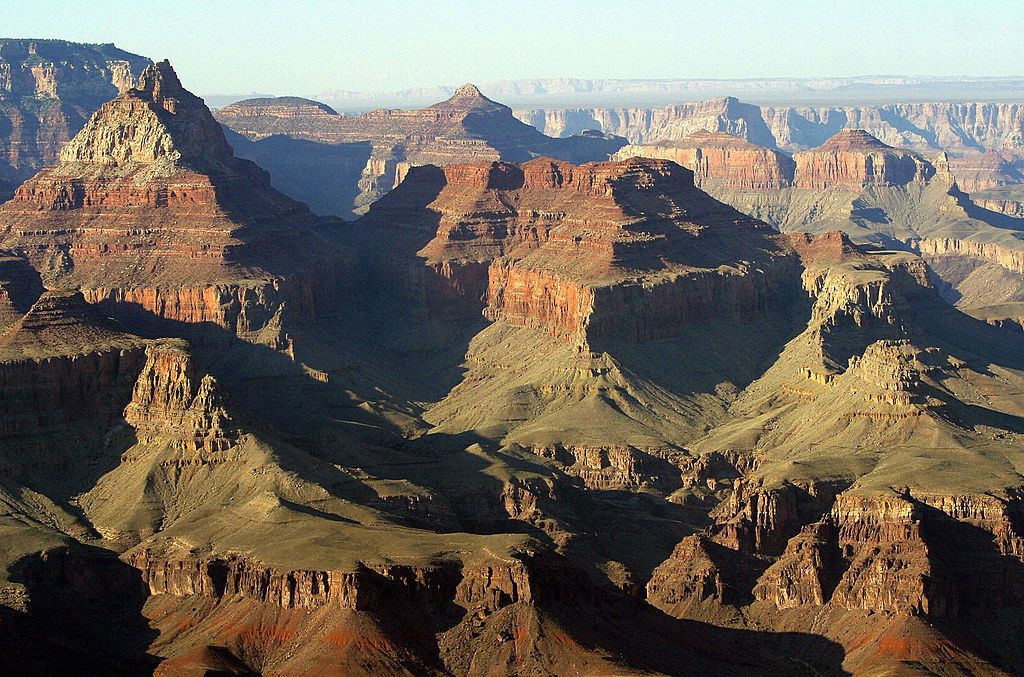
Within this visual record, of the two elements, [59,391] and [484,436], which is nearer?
[59,391]

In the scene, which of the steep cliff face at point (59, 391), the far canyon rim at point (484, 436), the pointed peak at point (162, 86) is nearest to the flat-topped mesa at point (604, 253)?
the far canyon rim at point (484, 436)

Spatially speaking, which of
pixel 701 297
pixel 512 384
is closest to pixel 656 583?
pixel 512 384

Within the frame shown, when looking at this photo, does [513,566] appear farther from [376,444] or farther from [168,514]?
[376,444]

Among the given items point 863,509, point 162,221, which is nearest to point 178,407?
point 863,509

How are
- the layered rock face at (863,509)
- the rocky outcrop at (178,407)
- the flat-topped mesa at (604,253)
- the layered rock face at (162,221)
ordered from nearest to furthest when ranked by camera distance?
the layered rock face at (863,509), the rocky outcrop at (178,407), the layered rock face at (162,221), the flat-topped mesa at (604,253)

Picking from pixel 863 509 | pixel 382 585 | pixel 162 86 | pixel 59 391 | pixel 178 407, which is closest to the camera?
pixel 382 585

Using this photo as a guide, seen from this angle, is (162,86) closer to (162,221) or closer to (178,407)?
(162,221)

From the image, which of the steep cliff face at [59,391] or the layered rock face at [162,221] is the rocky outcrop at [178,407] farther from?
the layered rock face at [162,221]

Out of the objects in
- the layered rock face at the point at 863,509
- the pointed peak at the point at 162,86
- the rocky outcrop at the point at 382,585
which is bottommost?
the layered rock face at the point at 863,509
